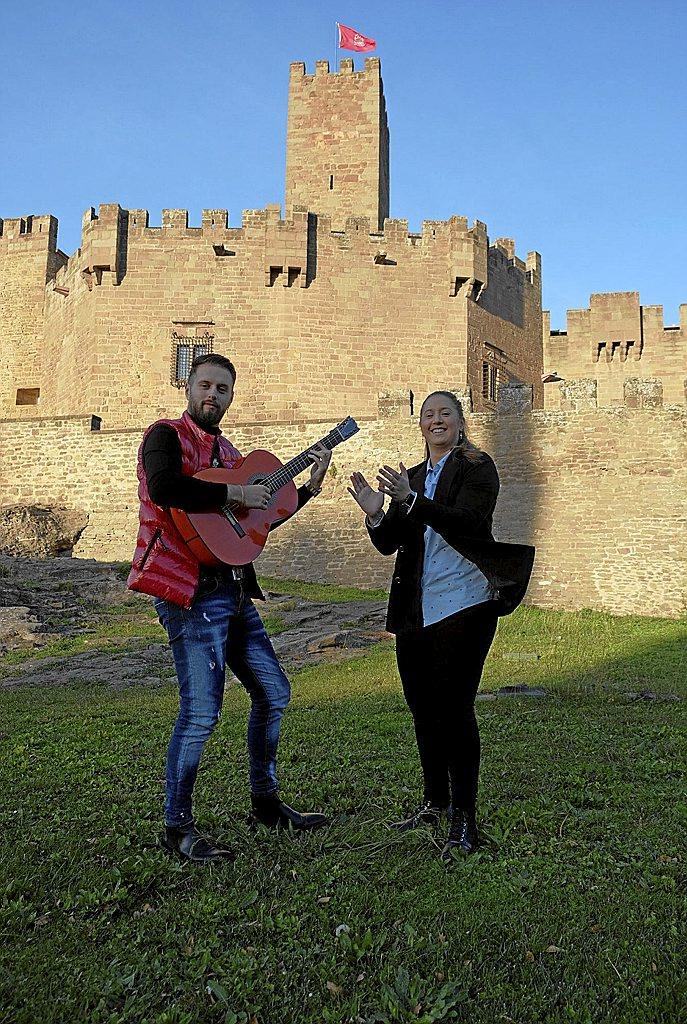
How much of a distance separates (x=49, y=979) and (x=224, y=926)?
647 mm

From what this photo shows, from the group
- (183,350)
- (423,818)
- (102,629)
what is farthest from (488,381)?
(423,818)

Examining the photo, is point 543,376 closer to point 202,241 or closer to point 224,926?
point 202,241

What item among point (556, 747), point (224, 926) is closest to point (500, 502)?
point (556, 747)

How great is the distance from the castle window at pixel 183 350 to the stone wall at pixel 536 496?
5.56m

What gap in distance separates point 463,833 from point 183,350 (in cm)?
2329

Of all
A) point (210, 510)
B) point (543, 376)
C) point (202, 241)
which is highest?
point (202, 241)

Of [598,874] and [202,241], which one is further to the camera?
[202,241]

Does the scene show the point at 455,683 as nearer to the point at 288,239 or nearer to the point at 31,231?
the point at 288,239

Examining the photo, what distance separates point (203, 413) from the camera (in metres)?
4.02

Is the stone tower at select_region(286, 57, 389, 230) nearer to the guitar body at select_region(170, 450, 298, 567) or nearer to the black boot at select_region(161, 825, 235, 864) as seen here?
the guitar body at select_region(170, 450, 298, 567)

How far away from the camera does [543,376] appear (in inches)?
1177

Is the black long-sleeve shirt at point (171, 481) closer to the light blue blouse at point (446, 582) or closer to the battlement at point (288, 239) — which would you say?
the light blue blouse at point (446, 582)

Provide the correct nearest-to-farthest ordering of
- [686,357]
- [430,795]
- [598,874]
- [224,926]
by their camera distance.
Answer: [224,926], [598,874], [430,795], [686,357]

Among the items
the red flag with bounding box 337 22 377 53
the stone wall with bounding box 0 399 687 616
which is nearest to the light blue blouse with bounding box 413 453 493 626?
the stone wall with bounding box 0 399 687 616
